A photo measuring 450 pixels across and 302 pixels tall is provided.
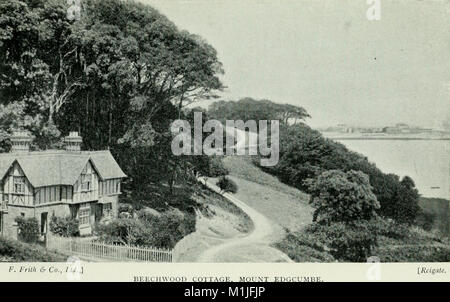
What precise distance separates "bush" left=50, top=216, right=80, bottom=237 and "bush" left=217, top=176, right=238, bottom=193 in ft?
40.4

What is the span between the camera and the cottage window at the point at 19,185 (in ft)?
73.6

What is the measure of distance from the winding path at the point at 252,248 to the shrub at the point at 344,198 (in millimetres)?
2665

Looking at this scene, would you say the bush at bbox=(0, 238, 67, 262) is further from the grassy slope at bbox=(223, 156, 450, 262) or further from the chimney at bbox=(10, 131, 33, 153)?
the grassy slope at bbox=(223, 156, 450, 262)

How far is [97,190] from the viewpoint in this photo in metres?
24.8

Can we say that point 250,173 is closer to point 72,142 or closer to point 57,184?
point 72,142

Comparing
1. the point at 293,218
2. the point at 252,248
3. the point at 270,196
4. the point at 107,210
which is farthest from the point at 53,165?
the point at 270,196

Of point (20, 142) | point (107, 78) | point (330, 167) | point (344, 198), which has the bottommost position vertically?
point (344, 198)

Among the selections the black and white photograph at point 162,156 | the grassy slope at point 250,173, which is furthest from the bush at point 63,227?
the grassy slope at point 250,173

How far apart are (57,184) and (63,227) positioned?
1.89 metres

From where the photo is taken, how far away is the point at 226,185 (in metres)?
34.2

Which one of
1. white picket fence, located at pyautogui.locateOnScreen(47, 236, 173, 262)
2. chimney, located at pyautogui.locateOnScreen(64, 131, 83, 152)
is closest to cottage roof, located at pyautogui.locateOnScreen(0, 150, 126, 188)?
chimney, located at pyautogui.locateOnScreen(64, 131, 83, 152)

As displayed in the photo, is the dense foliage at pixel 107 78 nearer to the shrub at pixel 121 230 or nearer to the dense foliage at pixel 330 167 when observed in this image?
the shrub at pixel 121 230

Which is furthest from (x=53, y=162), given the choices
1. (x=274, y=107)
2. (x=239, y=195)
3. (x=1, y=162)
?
(x=274, y=107)

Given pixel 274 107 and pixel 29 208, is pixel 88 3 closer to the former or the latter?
pixel 29 208
